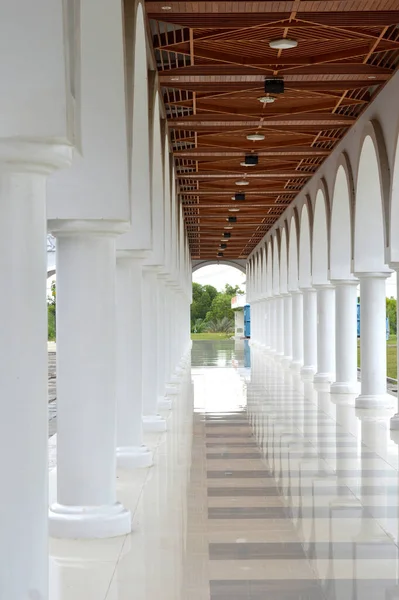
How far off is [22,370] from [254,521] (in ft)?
12.4

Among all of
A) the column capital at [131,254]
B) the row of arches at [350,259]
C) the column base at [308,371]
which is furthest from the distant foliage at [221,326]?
the column capital at [131,254]

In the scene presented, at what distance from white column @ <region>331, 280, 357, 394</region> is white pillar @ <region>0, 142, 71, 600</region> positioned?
17.4 meters

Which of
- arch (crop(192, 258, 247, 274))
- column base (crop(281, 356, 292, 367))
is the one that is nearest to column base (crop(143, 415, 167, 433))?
column base (crop(281, 356, 292, 367))

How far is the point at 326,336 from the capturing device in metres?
26.0

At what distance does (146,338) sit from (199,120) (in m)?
5.93

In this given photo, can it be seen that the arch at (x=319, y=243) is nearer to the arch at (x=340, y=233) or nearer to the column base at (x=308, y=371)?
the arch at (x=340, y=233)

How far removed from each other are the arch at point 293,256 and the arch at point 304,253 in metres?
0.91

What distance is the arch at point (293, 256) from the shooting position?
32219 mm

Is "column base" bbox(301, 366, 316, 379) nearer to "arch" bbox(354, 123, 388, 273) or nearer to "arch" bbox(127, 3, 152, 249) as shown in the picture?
"arch" bbox(354, 123, 388, 273)

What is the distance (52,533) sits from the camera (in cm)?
841

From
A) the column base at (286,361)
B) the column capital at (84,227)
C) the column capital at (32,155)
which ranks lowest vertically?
the column base at (286,361)

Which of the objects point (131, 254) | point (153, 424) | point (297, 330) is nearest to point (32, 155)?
point (131, 254)

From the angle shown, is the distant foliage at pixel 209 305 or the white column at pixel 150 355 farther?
the distant foliage at pixel 209 305

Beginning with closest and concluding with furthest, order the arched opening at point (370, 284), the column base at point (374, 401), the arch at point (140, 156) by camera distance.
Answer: the arch at point (140, 156) → the column base at point (374, 401) → the arched opening at point (370, 284)
